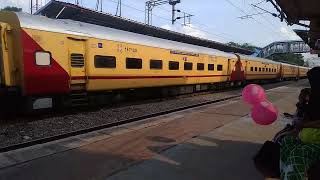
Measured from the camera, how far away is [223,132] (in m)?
10.4

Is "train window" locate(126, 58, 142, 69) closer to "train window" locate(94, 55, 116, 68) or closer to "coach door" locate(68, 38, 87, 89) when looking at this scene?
"train window" locate(94, 55, 116, 68)

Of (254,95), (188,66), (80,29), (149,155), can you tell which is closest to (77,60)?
(80,29)

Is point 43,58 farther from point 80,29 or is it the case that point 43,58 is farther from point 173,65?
point 173,65

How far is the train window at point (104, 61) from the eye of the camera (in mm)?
15008

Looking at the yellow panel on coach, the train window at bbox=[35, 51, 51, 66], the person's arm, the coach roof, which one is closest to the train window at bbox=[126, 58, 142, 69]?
the yellow panel on coach

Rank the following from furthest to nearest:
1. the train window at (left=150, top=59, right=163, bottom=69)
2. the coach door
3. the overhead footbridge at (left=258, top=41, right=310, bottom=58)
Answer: the overhead footbridge at (left=258, top=41, right=310, bottom=58)
the train window at (left=150, top=59, right=163, bottom=69)
the coach door

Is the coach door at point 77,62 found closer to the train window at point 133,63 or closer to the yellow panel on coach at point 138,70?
the yellow panel on coach at point 138,70

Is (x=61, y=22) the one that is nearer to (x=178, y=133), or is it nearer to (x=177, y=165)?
(x=178, y=133)

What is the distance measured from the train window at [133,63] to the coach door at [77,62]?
2959 mm

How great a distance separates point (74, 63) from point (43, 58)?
1367 millimetres

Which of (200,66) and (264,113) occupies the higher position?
(200,66)

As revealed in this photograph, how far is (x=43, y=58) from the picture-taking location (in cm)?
1277

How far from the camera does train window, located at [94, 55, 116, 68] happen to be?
1501 cm

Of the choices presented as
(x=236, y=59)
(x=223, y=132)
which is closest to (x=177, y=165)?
(x=223, y=132)
